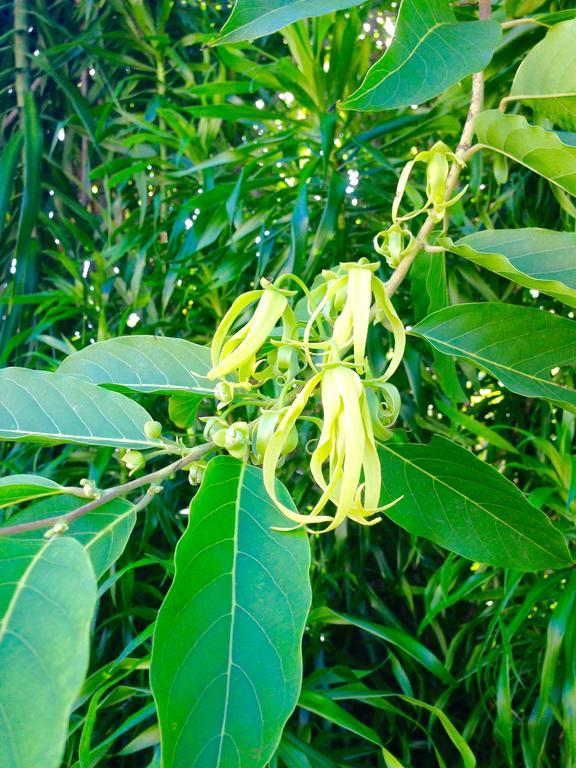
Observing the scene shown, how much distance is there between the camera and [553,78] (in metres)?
0.36

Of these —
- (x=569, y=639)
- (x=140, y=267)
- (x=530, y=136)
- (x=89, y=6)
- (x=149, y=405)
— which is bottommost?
(x=569, y=639)

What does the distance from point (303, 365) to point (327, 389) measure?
9cm

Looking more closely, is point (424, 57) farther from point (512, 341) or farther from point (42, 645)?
point (42, 645)

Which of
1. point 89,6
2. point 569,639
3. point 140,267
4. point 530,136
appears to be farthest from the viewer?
point 89,6

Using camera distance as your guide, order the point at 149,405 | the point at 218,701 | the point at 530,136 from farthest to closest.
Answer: the point at 149,405
the point at 530,136
the point at 218,701

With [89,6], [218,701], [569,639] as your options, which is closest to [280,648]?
[218,701]

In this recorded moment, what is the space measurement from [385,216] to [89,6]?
73cm

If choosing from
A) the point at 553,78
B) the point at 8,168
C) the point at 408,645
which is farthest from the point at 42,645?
the point at 8,168

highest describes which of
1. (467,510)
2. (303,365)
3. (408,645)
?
(303,365)

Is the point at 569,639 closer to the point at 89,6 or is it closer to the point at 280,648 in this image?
the point at 280,648

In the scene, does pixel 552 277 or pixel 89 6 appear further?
pixel 89 6

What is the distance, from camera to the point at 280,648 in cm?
20

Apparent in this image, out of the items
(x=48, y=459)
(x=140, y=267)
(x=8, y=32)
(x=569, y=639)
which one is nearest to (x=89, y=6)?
(x=8, y=32)

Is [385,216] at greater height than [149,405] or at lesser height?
greater
